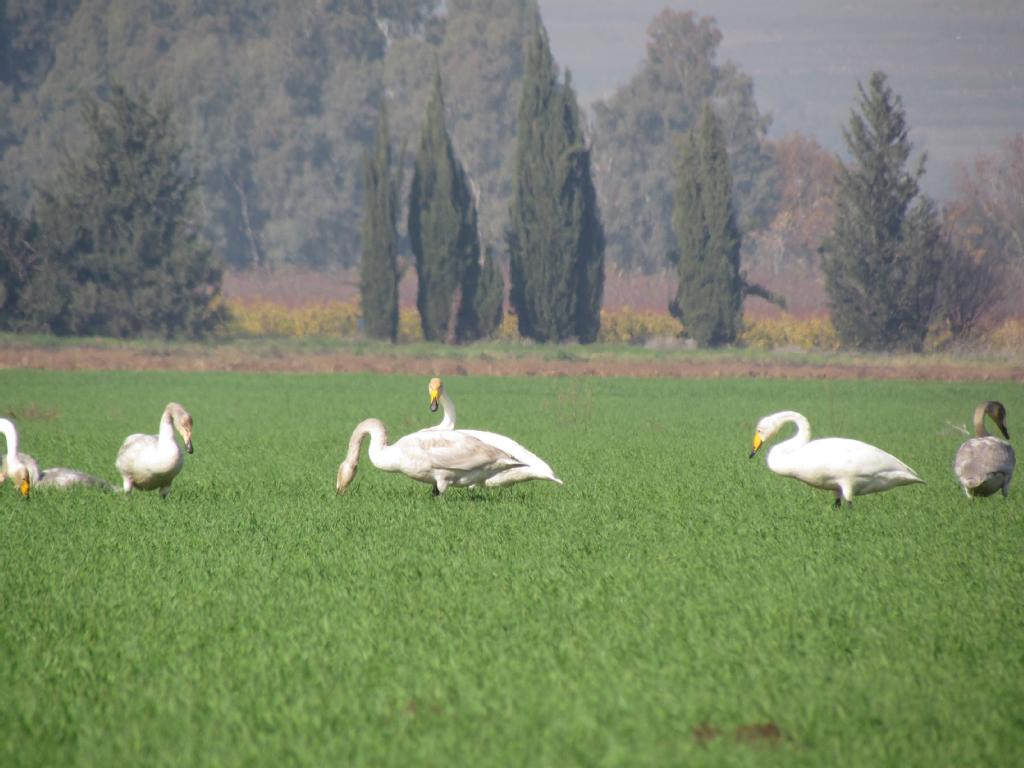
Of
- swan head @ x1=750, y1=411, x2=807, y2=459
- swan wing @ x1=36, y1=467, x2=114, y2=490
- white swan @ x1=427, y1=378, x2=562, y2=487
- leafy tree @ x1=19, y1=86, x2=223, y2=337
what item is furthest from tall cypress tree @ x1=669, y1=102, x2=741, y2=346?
swan wing @ x1=36, y1=467, x2=114, y2=490

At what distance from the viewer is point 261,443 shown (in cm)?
2119

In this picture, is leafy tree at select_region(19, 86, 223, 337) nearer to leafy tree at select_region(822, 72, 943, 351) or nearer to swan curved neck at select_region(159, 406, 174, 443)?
leafy tree at select_region(822, 72, 943, 351)

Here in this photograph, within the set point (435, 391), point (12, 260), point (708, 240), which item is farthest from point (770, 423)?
point (12, 260)

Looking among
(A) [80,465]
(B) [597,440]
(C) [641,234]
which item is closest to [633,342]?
(C) [641,234]

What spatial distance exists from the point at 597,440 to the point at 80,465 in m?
8.28

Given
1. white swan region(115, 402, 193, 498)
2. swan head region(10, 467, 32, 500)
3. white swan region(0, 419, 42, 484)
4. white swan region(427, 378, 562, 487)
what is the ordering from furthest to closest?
white swan region(0, 419, 42, 484) < swan head region(10, 467, 32, 500) < white swan region(427, 378, 562, 487) < white swan region(115, 402, 193, 498)

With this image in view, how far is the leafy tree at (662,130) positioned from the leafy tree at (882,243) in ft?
101

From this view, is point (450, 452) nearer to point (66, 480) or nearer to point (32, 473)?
point (66, 480)

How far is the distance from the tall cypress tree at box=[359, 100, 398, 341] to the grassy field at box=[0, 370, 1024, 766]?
37.7 meters

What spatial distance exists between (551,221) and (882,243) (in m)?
12.6

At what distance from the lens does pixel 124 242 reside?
5422cm

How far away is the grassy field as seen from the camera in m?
6.17

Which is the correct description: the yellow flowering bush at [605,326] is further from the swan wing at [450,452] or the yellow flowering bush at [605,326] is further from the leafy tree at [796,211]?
the swan wing at [450,452]

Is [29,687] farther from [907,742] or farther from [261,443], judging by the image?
[261,443]
